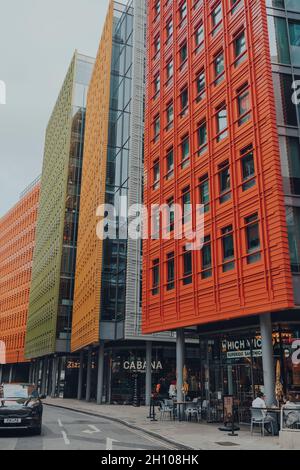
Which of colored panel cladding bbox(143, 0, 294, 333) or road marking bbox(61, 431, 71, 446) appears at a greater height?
colored panel cladding bbox(143, 0, 294, 333)

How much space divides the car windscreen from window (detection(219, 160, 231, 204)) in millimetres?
12052

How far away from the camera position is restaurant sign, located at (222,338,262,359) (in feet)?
69.2

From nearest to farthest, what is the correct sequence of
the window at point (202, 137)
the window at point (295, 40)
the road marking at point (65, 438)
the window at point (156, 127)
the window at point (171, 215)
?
1. the road marking at point (65, 438)
2. the window at point (295, 40)
3. the window at point (202, 137)
4. the window at point (171, 215)
5. the window at point (156, 127)

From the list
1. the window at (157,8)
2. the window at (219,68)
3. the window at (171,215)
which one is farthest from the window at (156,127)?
the window at (157,8)

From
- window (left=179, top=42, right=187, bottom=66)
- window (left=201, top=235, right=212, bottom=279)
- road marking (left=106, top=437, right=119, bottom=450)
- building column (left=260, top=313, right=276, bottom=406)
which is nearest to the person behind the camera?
road marking (left=106, top=437, right=119, bottom=450)

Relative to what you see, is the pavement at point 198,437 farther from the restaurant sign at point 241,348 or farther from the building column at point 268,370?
the restaurant sign at point 241,348

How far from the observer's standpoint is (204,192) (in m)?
24.2

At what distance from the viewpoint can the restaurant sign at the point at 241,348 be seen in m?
21.1

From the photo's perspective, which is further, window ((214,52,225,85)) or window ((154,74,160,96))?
window ((154,74,160,96))

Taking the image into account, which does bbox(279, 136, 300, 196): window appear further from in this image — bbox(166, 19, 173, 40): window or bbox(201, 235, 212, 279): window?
bbox(166, 19, 173, 40): window

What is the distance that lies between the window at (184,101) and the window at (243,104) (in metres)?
5.53
